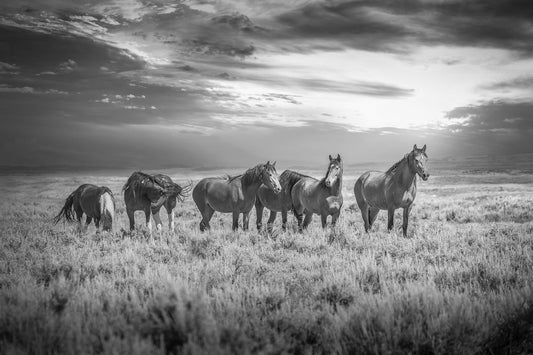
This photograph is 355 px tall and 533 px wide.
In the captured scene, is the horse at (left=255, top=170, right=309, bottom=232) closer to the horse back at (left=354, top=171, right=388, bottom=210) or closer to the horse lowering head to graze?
the horse back at (left=354, top=171, right=388, bottom=210)

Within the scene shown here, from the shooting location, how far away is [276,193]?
1281 cm

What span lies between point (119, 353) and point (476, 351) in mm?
3267

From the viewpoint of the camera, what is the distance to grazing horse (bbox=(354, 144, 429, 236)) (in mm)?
11086

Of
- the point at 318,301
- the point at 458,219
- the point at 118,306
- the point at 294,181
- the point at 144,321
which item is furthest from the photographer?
the point at 458,219

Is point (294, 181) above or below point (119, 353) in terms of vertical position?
above

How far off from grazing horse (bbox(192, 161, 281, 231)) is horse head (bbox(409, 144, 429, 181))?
3860 millimetres

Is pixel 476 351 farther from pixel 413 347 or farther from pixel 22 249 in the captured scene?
pixel 22 249

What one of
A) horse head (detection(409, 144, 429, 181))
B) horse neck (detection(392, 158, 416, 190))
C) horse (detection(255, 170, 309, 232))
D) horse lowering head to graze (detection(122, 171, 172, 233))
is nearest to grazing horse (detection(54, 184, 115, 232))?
horse lowering head to graze (detection(122, 171, 172, 233))

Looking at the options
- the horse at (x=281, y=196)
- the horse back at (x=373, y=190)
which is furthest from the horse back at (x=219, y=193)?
the horse back at (x=373, y=190)

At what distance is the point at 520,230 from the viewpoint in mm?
11352

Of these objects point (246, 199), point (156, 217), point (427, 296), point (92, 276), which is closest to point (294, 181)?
point (246, 199)

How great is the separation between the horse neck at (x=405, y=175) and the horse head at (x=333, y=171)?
1.76 meters

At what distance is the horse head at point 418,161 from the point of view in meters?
10.7

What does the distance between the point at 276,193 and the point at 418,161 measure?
4441mm
